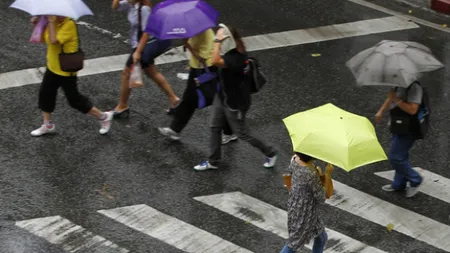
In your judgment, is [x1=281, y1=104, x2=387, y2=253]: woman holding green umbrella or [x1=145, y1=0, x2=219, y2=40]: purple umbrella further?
[x1=145, y1=0, x2=219, y2=40]: purple umbrella

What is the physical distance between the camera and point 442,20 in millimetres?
13828

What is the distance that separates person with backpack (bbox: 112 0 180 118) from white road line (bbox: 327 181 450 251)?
2.63 meters

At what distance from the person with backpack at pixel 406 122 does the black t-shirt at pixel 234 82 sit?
1409mm

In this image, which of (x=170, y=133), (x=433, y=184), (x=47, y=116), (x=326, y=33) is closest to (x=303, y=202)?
(x=433, y=184)

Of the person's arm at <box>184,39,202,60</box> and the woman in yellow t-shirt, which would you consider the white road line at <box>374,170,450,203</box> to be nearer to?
the person's arm at <box>184,39,202,60</box>

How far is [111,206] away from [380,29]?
20.7 ft

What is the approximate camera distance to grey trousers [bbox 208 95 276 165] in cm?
901

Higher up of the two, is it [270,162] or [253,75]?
[253,75]

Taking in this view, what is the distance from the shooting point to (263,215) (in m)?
8.52

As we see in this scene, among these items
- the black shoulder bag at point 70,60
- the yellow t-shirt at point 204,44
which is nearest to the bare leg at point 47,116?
the black shoulder bag at point 70,60

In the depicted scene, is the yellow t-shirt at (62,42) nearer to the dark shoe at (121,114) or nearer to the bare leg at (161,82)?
the dark shoe at (121,114)

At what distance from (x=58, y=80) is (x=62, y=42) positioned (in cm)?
59

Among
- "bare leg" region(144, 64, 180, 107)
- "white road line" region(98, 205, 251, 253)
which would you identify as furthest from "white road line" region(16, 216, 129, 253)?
"bare leg" region(144, 64, 180, 107)

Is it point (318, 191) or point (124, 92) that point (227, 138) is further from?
point (318, 191)
